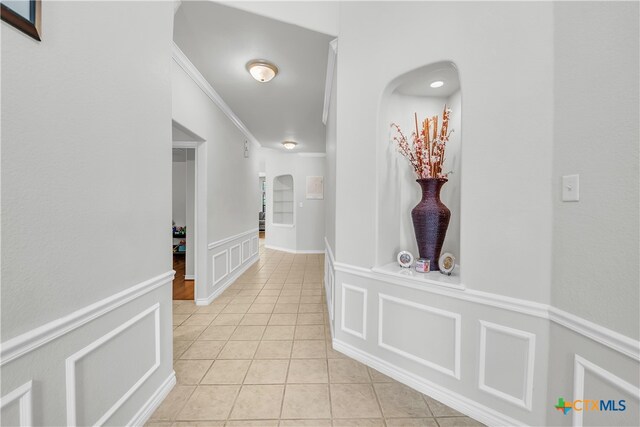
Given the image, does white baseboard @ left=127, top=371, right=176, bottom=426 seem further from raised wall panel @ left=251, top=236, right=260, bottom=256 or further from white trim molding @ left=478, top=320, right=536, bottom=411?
raised wall panel @ left=251, top=236, right=260, bottom=256

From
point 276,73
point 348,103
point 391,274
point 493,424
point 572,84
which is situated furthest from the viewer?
point 276,73

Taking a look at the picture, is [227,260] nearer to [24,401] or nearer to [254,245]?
[254,245]

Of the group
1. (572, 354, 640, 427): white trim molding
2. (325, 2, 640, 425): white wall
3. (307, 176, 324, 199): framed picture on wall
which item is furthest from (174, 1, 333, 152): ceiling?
(307, 176, 324, 199): framed picture on wall

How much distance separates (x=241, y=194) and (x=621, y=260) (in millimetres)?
4583

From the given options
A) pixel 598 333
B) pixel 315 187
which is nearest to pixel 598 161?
pixel 598 333

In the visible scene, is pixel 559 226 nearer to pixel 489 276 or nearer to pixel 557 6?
pixel 489 276

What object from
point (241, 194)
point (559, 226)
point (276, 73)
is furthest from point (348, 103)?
point (241, 194)

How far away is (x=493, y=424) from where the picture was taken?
1.40 meters

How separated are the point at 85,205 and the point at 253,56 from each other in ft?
6.93

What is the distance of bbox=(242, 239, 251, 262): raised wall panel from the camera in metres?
4.74

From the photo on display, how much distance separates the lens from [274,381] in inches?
70.6

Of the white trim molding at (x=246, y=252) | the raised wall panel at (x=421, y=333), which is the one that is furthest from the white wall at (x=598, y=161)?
the white trim molding at (x=246, y=252)

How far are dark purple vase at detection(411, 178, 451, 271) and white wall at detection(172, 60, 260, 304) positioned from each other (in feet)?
8.11

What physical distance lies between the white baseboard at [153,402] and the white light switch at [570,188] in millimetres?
2513
